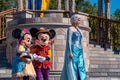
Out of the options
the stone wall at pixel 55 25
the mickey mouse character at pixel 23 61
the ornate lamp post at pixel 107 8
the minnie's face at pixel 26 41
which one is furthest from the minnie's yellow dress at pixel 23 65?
the ornate lamp post at pixel 107 8

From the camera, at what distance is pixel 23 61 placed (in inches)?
487

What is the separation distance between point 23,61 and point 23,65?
11cm

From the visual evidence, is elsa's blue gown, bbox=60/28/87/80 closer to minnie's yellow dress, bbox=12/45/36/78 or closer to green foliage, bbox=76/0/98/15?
minnie's yellow dress, bbox=12/45/36/78

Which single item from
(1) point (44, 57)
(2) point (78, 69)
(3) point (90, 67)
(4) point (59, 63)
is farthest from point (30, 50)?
(3) point (90, 67)

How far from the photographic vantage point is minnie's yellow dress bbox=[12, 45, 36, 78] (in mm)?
12227

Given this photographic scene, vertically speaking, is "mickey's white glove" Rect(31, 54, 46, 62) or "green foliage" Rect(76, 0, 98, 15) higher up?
"mickey's white glove" Rect(31, 54, 46, 62)

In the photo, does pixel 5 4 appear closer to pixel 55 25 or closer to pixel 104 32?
pixel 104 32

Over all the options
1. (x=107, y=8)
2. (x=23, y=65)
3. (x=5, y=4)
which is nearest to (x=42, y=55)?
(x=23, y=65)

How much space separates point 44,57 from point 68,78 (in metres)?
0.76

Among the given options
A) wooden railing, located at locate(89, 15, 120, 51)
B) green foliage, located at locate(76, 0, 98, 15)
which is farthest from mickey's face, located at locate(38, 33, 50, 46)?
green foliage, located at locate(76, 0, 98, 15)

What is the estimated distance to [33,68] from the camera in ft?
40.8

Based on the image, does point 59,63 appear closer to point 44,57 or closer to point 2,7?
point 44,57

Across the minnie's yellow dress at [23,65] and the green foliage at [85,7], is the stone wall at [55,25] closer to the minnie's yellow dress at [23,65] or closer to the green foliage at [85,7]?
the minnie's yellow dress at [23,65]

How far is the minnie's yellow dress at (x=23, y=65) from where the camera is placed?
1223cm
